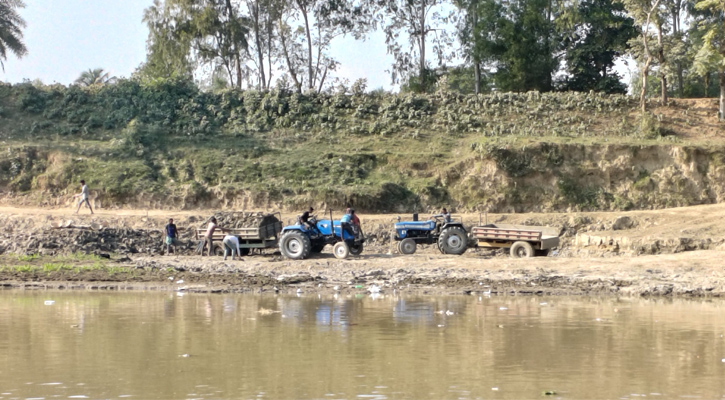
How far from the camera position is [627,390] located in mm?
10570

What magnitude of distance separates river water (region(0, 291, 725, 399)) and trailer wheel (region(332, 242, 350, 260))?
19.4 ft

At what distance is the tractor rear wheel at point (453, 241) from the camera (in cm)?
2588

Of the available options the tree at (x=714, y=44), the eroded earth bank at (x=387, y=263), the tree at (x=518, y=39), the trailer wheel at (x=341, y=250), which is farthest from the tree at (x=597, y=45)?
the trailer wheel at (x=341, y=250)

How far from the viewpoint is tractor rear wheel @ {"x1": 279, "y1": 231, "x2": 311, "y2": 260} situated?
82.7 ft

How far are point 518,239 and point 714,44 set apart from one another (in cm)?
2232

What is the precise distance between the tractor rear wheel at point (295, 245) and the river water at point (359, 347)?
6.06 metres

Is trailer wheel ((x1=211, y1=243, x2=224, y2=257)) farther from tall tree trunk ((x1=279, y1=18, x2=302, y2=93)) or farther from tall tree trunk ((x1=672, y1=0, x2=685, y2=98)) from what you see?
tall tree trunk ((x1=672, y1=0, x2=685, y2=98))

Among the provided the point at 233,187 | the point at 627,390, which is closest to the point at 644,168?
the point at 233,187

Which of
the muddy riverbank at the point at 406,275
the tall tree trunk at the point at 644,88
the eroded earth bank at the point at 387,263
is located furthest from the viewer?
the tall tree trunk at the point at 644,88

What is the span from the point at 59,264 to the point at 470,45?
104 feet

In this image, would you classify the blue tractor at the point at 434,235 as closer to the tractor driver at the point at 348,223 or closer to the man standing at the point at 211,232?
the tractor driver at the point at 348,223

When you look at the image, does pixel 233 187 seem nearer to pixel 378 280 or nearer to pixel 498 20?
pixel 378 280

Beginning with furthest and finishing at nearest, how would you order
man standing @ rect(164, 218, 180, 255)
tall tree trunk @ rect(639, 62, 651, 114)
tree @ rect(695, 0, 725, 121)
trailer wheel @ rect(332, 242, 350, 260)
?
tall tree trunk @ rect(639, 62, 651, 114) < tree @ rect(695, 0, 725, 121) < man standing @ rect(164, 218, 180, 255) < trailer wheel @ rect(332, 242, 350, 260)

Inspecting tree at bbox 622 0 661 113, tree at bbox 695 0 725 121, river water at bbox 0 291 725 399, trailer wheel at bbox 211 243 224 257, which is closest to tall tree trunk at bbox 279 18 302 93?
tree at bbox 622 0 661 113
